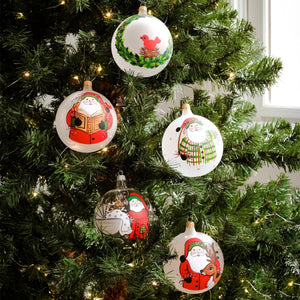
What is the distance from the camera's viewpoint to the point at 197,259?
752 mm

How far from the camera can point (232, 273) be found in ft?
2.82

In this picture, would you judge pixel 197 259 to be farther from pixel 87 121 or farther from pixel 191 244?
pixel 87 121

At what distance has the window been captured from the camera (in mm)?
1563

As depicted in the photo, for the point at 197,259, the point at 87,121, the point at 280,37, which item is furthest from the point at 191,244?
the point at 280,37

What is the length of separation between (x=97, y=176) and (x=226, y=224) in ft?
0.89

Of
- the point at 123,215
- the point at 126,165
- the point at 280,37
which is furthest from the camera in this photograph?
the point at 280,37

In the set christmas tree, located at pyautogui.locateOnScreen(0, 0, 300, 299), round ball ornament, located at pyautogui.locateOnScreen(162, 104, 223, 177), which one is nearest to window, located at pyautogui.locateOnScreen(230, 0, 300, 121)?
christmas tree, located at pyautogui.locateOnScreen(0, 0, 300, 299)

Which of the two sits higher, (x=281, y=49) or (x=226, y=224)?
(x=226, y=224)

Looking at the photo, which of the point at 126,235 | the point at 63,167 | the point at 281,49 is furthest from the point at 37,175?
the point at 281,49

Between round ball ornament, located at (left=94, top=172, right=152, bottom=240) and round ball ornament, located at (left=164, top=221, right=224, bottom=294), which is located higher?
round ball ornament, located at (left=94, top=172, right=152, bottom=240)

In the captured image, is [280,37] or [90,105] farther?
[280,37]

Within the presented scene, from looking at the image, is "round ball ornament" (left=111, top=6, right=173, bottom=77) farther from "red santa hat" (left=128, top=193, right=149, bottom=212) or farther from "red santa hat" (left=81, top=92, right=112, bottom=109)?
"red santa hat" (left=128, top=193, right=149, bottom=212)

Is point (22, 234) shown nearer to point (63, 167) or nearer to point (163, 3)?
point (63, 167)

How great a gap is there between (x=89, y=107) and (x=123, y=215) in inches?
7.4
